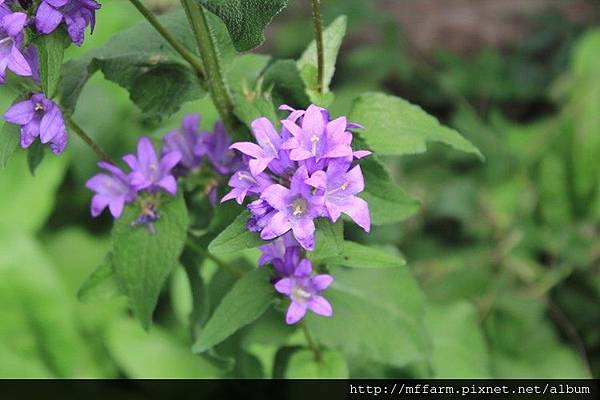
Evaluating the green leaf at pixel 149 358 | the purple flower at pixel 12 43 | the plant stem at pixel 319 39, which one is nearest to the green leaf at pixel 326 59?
the plant stem at pixel 319 39

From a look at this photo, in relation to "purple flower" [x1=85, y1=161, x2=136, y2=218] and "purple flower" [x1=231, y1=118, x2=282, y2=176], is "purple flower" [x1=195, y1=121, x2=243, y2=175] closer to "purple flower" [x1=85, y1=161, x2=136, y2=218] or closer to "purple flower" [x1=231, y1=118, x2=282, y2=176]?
"purple flower" [x1=85, y1=161, x2=136, y2=218]

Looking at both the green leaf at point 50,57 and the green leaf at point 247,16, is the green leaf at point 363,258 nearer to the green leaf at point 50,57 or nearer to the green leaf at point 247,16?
the green leaf at point 247,16

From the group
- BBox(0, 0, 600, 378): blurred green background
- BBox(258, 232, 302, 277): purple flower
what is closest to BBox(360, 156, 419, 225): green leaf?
BBox(258, 232, 302, 277): purple flower

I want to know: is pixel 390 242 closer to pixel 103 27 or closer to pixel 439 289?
pixel 439 289

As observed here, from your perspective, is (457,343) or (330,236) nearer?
(330,236)

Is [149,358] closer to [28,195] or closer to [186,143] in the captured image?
[28,195]

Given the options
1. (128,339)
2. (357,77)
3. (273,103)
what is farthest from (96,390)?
(357,77)

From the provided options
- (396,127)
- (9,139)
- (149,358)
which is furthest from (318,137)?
(149,358)
